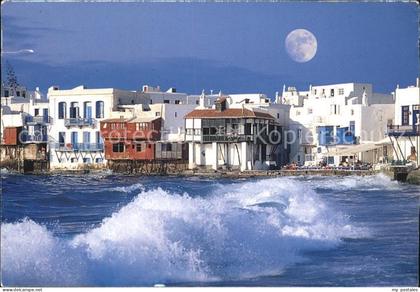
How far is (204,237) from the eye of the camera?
28.0ft

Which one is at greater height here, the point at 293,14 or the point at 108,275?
the point at 293,14

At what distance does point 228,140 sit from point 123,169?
63.1 inches

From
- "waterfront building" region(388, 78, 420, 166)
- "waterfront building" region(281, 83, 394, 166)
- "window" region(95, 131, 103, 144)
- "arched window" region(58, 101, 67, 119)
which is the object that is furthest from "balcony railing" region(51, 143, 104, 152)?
"waterfront building" region(388, 78, 420, 166)

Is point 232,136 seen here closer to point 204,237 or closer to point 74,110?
point 74,110

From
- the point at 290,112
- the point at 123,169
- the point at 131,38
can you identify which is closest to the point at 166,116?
the point at 123,169

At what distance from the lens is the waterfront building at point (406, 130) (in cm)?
1326

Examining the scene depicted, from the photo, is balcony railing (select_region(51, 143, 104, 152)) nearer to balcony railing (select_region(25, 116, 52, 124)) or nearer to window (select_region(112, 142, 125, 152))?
window (select_region(112, 142, 125, 152))

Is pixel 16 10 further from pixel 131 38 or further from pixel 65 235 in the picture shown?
pixel 65 235

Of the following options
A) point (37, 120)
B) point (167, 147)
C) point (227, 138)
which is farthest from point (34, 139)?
point (227, 138)

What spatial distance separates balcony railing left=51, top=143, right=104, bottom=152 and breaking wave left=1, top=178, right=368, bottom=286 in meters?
3.11

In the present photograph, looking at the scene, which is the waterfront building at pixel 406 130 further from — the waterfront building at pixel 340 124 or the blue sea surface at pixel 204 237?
the blue sea surface at pixel 204 237

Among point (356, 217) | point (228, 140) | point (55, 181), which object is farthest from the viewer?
point (228, 140)

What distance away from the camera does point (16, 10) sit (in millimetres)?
9047

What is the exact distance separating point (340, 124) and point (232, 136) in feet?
13.5
